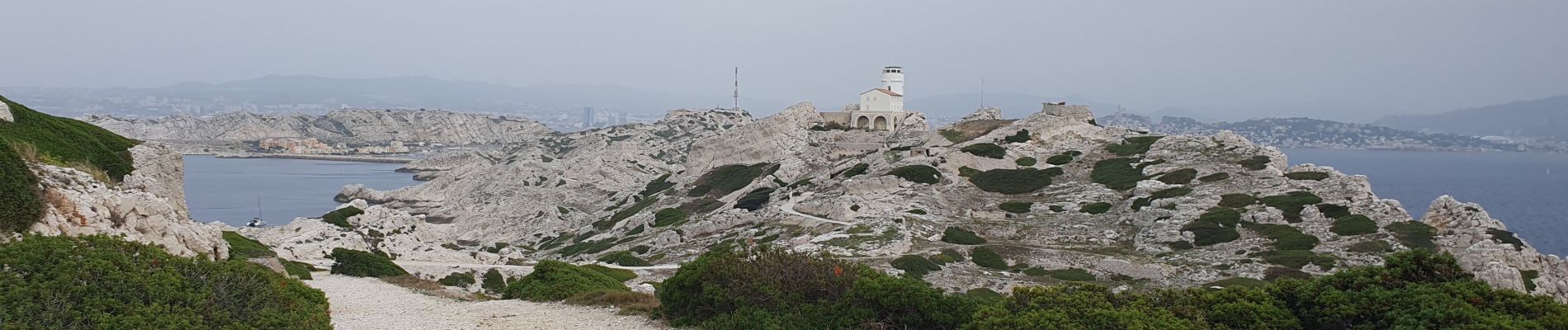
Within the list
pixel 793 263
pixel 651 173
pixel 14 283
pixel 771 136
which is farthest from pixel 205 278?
pixel 651 173

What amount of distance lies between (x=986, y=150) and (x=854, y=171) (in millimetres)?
8767

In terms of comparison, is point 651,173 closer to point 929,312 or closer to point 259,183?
point 259,183

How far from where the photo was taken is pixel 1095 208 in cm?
4072

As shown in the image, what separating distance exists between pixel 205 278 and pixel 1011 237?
30.8 m

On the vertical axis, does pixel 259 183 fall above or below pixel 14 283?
below

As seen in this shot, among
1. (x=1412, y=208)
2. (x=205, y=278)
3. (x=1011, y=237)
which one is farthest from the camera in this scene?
(x=1412, y=208)

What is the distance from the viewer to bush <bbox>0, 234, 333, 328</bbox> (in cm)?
996

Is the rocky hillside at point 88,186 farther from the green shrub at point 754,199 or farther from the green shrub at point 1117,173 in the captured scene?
the green shrub at point 1117,173

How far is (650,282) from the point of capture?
28297 millimetres

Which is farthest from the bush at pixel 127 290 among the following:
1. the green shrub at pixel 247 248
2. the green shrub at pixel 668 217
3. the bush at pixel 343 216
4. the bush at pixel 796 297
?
the green shrub at pixel 668 217

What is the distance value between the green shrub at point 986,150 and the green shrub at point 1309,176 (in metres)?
17.0

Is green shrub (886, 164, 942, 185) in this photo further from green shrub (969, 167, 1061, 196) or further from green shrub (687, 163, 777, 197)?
green shrub (687, 163, 777, 197)

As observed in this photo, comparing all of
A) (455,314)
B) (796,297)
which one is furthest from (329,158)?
(796,297)

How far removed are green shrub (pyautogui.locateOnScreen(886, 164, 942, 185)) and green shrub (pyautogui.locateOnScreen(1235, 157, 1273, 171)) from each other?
573 inches
